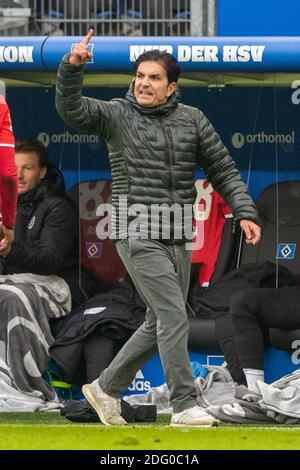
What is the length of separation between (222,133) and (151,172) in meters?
2.75

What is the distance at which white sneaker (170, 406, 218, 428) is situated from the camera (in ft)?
26.5

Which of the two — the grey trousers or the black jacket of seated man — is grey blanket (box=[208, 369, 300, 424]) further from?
the black jacket of seated man

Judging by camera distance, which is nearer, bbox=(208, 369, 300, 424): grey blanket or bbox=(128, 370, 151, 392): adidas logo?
bbox=(208, 369, 300, 424): grey blanket

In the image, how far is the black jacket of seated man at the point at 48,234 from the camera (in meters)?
9.92

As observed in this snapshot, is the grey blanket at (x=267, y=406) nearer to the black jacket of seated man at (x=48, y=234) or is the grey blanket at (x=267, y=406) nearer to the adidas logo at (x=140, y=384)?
the adidas logo at (x=140, y=384)

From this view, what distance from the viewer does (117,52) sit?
9.77m

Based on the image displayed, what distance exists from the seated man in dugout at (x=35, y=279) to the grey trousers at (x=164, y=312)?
1.49 m

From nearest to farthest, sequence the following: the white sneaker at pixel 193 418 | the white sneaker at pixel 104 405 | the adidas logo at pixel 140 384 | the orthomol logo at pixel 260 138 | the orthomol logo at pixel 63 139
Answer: the white sneaker at pixel 193 418, the white sneaker at pixel 104 405, the adidas logo at pixel 140 384, the orthomol logo at pixel 260 138, the orthomol logo at pixel 63 139

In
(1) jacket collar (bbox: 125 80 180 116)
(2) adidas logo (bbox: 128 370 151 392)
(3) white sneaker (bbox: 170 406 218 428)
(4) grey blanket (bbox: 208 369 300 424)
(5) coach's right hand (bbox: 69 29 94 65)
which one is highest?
(5) coach's right hand (bbox: 69 29 94 65)

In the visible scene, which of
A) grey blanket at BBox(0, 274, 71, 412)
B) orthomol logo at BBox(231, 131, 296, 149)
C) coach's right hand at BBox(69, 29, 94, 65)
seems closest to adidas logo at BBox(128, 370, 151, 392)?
grey blanket at BBox(0, 274, 71, 412)

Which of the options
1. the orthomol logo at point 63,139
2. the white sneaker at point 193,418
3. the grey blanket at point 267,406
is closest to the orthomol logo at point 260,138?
the orthomol logo at point 63,139

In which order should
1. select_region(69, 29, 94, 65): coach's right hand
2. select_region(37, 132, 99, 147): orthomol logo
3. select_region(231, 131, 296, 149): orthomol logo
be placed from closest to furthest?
1. select_region(69, 29, 94, 65): coach's right hand
2. select_region(231, 131, 296, 149): orthomol logo
3. select_region(37, 132, 99, 147): orthomol logo

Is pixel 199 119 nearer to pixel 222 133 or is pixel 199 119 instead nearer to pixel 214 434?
pixel 214 434

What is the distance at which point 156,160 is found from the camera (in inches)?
324
